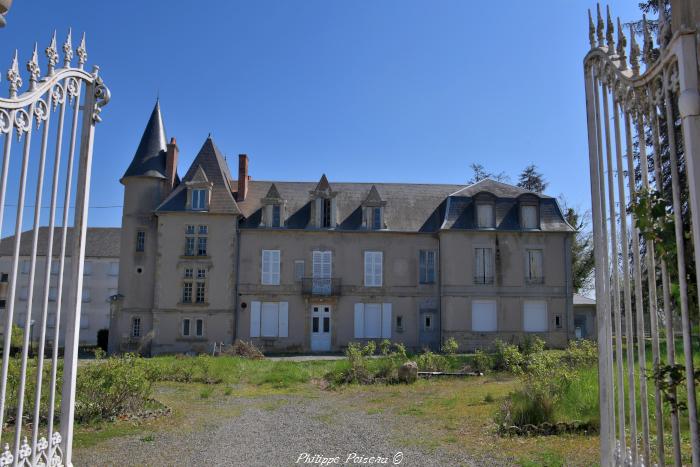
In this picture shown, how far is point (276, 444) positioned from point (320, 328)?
1951 centimetres

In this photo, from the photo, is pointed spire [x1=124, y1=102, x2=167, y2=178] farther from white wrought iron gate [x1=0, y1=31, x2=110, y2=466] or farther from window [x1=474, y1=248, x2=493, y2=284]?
white wrought iron gate [x1=0, y1=31, x2=110, y2=466]

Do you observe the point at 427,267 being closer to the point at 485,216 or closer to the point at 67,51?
the point at 485,216

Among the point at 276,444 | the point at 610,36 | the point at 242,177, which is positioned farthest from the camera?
the point at 242,177

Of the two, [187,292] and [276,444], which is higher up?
[187,292]

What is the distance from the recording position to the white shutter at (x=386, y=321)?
27.4m

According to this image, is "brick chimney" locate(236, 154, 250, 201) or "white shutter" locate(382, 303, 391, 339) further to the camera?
"brick chimney" locate(236, 154, 250, 201)

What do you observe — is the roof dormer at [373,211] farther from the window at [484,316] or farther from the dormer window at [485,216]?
the window at [484,316]

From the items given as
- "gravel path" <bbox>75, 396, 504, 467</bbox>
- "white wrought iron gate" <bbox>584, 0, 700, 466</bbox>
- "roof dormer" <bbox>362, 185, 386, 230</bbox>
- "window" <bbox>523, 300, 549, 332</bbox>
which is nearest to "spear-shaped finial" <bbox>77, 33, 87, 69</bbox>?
"white wrought iron gate" <bbox>584, 0, 700, 466</bbox>

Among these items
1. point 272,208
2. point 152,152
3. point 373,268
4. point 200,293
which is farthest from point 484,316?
point 152,152

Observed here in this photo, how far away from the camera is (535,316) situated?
27.1 metres

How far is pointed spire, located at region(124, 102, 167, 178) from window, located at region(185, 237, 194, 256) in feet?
11.4

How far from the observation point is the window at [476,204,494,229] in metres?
27.7

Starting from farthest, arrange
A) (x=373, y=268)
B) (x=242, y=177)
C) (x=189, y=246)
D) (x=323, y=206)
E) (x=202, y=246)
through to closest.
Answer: (x=242, y=177) → (x=323, y=206) → (x=373, y=268) → (x=202, y=246) → (x=189, y=246)

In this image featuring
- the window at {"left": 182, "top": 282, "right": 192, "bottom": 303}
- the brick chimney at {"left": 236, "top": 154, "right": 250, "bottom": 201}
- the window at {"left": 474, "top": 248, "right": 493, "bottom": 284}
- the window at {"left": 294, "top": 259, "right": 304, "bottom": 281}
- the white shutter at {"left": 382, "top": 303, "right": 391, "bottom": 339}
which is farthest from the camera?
the brick chimney at {"left": 236, "top": 154, "right": 250, "bottom": 201}
